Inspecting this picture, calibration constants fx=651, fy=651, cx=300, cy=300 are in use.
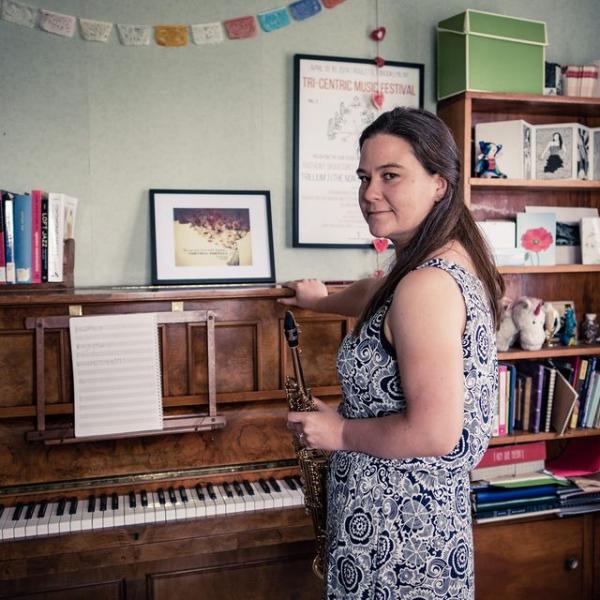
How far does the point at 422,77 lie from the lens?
2.84 m

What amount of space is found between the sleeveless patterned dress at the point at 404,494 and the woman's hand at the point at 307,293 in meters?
0.67

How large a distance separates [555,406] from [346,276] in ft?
3.52

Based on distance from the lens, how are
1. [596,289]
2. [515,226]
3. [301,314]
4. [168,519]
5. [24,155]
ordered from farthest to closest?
[596,289]
[515,226]
[24,155]
[301,314]
[168,519]

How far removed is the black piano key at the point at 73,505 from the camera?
1.92 metres

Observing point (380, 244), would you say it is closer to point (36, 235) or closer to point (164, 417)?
point (164, 417)

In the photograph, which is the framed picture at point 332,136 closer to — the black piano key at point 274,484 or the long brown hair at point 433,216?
the black piano key at point 274,484

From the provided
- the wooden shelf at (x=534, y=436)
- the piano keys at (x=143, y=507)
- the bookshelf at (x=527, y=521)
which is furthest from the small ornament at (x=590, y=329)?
the piano keys at (x=143, y=507)

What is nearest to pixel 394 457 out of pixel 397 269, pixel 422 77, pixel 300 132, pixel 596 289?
pixel 397 269

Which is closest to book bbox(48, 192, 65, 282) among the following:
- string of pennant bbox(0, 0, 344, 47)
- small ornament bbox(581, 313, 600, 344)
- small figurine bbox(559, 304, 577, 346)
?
string of pennant bbox(0, 0, 344, 47)

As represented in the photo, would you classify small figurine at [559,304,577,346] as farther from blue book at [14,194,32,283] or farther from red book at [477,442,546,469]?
blue book at [14,194,32,283]

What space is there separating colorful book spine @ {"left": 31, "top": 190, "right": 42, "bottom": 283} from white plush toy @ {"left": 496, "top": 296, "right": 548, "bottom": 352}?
183 centimetres

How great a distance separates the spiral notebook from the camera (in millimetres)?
2027

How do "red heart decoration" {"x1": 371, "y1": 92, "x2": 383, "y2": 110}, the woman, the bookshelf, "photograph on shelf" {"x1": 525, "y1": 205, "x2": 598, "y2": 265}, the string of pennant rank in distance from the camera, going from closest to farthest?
the woman → the string of pennant → the bookshelf → "red heart decoration" {"x1": 371, "y1": 92, "x2": 383, "y2": 110} → "photograph on shelf" {"x1": 525, "y1": 205, "x2": 598, "y2": 265}

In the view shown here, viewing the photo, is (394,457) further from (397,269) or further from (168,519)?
(168,519)
